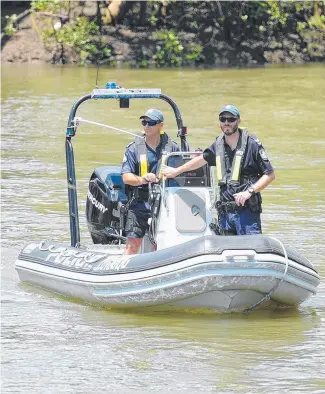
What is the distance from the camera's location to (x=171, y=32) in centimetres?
2917

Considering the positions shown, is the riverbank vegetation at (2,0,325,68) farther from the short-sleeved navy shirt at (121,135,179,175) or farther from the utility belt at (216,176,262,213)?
the utility belt at (216,176,262,213)

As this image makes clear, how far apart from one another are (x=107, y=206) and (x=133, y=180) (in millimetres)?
1097

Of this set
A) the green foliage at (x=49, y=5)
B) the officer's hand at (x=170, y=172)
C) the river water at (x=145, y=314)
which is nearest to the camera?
the river water at (x=145, y=314)

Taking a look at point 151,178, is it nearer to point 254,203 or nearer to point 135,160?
point 135,160

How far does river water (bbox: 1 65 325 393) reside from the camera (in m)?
6.96

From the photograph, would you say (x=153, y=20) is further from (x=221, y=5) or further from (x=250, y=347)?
(x=250, y=347)

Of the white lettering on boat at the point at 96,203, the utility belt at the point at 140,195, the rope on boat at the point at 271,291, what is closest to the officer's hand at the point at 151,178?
the utility belt at the point at 140,195

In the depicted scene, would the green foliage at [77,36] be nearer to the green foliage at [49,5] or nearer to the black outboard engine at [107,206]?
the green foliage at [49,5]

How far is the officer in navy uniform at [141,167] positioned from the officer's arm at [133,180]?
3 centimetres

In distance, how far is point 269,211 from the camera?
12.2 metres

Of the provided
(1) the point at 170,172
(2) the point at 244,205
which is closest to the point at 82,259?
(1) the point at 170,172

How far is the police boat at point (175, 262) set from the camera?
7758 mm

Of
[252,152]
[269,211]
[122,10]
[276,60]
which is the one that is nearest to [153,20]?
[122,10]

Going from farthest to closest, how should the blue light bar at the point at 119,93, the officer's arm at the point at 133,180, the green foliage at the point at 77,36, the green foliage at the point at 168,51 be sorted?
the green foliage at the point at 168,51 < the green foliage at the point at 77,36 < the blue light bar at the point at 119,93 < the officer's arm at the point at 133,180
